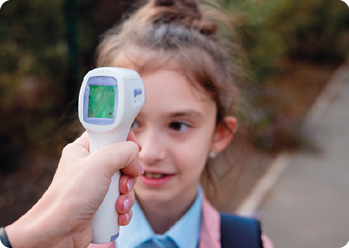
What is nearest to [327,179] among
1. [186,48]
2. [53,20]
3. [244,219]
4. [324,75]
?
[244,219]

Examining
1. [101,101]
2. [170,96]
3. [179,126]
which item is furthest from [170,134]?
[101,101]

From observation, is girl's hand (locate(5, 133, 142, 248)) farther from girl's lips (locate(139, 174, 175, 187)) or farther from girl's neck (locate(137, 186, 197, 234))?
girl's neck (locate(137, 186, 197, 234))

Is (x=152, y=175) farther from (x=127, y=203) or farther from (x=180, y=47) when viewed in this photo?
(x=180, y=47)

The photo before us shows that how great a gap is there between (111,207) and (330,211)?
11.9 ft

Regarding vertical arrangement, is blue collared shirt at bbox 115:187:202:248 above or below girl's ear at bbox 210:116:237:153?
below

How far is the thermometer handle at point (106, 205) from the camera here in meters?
0.88

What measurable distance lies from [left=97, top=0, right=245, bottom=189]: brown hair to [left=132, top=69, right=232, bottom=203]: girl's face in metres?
0.10

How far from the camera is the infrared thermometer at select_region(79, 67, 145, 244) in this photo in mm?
851

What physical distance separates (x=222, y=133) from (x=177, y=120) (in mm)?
471

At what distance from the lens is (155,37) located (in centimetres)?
157

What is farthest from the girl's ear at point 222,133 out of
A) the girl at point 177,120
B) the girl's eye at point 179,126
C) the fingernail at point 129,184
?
the fingernail at point 129,184

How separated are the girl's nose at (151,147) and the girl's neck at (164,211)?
34 cm

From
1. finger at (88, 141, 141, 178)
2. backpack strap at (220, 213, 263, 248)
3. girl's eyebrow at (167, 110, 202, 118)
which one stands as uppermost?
finger at (88, 141, 141, 178)

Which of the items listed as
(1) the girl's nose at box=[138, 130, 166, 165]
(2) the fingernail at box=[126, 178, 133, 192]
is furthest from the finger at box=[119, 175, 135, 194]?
(1) the girl's nose at box=[138, 130, 166, 165]
